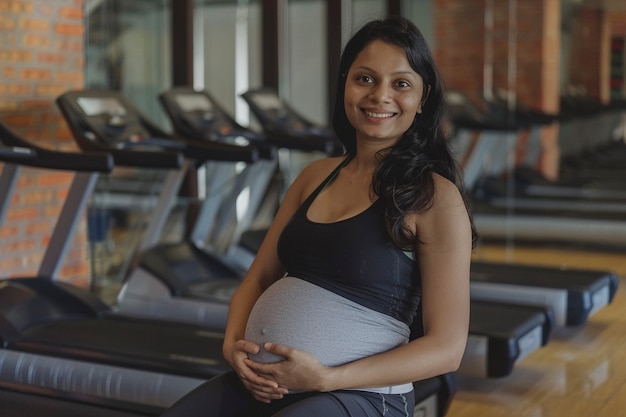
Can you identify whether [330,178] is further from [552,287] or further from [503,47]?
[503,47]

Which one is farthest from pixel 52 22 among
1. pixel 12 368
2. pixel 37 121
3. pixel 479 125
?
Answer: pixel 479 125

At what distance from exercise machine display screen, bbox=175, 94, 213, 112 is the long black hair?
3185mm

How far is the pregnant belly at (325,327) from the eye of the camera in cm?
177

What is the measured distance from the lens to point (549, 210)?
6695 millimetres

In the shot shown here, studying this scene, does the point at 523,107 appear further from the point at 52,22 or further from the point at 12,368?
the point at 12,368

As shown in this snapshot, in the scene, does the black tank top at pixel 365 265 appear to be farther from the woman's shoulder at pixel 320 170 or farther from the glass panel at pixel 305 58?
the glass panel at pixel 305 58

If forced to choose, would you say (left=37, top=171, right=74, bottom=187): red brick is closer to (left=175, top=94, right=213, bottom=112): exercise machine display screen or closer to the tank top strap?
(left=175, top=94, right=213, bottom=112): exercise machine display screen

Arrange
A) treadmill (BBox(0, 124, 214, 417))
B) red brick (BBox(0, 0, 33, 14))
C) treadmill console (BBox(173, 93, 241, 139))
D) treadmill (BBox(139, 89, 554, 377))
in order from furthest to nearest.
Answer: treadmill console (BBox(173, 93, 241, 139)) → red brick (BBox(0, 0, 33, 14)) → treadmill (BBox(139, 89, 554, 377)) → treadmill (BBox(0, 124, 214, 417))

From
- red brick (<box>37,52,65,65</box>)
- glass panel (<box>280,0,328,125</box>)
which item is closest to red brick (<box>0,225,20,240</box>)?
red brick (<box>37,52,65,65</box>)

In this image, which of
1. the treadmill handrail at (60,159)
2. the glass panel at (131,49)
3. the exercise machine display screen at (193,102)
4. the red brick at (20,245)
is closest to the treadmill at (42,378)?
the treadmill handrail at (60,159)

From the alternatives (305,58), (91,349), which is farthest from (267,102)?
(91,349)

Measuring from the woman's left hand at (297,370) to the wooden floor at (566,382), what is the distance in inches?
66.7

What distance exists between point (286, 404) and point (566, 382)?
7.32 ft

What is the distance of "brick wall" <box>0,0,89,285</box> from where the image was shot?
4.74m
